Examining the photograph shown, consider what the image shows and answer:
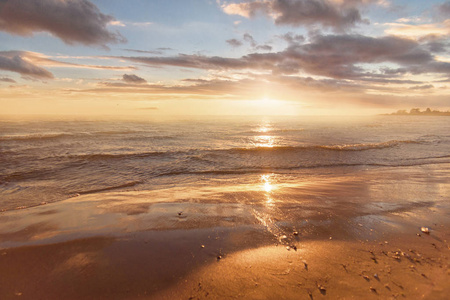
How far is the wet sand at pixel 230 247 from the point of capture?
3.39 metres

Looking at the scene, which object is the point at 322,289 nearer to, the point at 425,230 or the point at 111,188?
the point at 425,230

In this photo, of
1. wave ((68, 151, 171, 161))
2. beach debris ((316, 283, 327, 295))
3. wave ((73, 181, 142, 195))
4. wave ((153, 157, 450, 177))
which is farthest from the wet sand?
wave ((68, 151, 171, 161))

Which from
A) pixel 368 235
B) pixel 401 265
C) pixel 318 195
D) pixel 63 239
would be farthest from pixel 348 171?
pixel 63 239

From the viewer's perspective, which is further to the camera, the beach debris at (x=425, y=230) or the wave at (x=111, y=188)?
the wave at (x=111, y=188)

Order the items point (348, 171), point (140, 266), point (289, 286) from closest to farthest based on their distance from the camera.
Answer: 1. point (289, 286)
2. point (140, 266)
3. point (348, 171)

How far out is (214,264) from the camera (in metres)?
3.95

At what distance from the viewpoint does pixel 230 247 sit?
14.8ft

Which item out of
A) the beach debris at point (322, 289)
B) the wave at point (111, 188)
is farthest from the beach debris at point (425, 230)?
the wave at point (111, 188)

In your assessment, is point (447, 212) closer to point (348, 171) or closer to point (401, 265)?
point (401, 265)

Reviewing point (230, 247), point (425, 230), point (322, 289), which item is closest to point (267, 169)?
point (425, 230)

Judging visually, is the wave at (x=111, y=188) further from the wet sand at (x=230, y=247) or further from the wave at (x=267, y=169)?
the wave at (x=267, y=169)

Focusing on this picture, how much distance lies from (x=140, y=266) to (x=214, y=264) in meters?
1.38

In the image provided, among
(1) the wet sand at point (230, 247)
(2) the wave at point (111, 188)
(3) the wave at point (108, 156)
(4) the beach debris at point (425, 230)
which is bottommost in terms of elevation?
(3) the wave at point (108, 156)

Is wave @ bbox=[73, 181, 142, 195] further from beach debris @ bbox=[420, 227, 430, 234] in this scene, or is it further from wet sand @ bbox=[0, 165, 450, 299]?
beach debris @ bbox=[420, 227, 430, 234]
